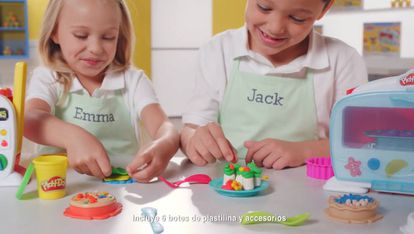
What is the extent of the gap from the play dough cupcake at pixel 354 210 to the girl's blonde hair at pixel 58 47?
784mm

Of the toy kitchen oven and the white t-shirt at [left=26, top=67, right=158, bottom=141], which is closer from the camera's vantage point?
the toy kitchen oven

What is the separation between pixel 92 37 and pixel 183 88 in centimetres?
Result: 462

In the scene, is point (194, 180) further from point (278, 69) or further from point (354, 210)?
point (278, 69)

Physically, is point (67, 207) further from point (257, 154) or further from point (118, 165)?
point (257, 154)

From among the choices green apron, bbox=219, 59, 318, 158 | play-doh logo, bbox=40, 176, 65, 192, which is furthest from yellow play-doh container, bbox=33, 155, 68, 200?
green apron, bbox=219, 59, 318, 158

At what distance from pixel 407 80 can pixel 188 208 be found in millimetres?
409

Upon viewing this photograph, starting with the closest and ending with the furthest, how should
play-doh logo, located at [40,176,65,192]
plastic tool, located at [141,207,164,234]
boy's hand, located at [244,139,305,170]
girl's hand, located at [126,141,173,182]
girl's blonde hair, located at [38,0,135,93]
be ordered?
plastic tool, located at [141,207,164,234]
play-doh logo, located at [40,176,65,192]
girl's hand, located at [126,141,173,182]
boy's hand, located at [244,139,305,170]
girl's blonde hair, located at [38,0,135,93]

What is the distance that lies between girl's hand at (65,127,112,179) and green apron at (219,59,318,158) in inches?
17.0

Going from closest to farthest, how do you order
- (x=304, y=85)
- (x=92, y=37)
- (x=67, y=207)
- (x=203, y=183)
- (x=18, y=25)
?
(x=67, y=207)
(x=203, y=183)
(x=92, y=37)
(x=304, y=85)
(x=18, y=25)

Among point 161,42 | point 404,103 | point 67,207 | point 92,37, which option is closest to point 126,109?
point 92,37

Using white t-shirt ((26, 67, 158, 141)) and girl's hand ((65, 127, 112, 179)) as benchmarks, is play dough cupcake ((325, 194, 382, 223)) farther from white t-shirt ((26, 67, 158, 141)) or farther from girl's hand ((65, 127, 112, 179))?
white t-shirt ((26, 67, 158, 141))

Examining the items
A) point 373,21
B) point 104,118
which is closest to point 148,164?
point 104,118

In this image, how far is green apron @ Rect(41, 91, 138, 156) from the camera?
1.31 meters

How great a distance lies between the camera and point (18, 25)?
18.7 ft
